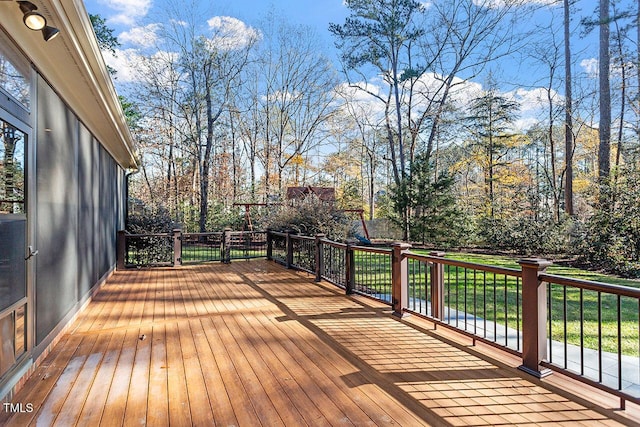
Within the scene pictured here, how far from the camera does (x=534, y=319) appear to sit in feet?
8.85

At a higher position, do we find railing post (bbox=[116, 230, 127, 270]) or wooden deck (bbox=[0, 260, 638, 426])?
railing post (bbox=[116, 230, 127, 270])

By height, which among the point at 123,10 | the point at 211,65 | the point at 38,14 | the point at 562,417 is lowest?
the point at 562,417

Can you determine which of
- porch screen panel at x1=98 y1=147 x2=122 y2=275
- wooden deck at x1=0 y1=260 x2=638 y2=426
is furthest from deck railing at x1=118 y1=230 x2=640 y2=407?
porch screen panel at x1=98 y1=147 x2=122 y2=275

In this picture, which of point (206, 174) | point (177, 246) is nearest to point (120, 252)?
point (177, 246)

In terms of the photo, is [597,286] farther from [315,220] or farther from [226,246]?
[226,246]

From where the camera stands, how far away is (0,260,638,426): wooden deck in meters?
2.13

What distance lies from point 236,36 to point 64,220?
15.7 metres

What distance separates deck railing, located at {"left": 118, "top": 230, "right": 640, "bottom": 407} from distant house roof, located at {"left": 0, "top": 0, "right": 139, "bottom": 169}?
3.56m

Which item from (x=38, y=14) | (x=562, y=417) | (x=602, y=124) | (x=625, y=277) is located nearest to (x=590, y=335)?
(x=562, y=417)

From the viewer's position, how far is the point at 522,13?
14.9 metres

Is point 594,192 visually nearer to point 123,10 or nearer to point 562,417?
point 562,417

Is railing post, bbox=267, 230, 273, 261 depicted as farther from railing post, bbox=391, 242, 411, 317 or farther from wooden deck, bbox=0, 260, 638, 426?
railing post, bbox=391, 242, 411, 317

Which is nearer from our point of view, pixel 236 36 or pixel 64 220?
pixel 64 220

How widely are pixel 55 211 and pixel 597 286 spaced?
472 centimetres
